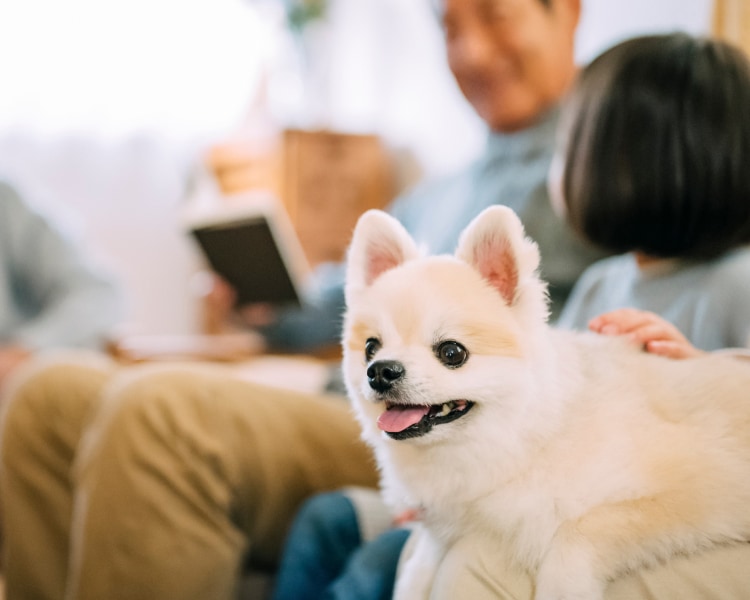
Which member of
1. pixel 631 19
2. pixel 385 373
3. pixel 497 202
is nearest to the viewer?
pixel 385 373

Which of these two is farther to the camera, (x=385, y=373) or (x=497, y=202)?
(x=497, y=202)

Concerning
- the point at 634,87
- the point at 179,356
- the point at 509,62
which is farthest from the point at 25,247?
the point at 634,87

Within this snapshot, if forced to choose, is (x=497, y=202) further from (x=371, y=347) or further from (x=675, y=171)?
(x=371, y=347)

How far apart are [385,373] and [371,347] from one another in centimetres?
8

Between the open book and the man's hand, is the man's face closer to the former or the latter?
the open book

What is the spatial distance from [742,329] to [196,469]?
754 millimetres

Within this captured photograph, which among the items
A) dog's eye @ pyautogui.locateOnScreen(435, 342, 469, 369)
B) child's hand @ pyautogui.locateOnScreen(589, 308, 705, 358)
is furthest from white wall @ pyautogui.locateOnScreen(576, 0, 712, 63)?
dog's eye @ pyautogui.locateOnScreen(435, 342, 469, 369)

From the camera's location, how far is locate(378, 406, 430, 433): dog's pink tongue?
2.19ft

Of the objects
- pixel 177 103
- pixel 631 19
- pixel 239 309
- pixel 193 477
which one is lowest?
pixel 239 309

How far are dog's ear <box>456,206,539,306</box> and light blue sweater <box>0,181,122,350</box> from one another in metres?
1.42

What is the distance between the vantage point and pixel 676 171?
0.94 m

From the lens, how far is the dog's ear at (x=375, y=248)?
0.77m

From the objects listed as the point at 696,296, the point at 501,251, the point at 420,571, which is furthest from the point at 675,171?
the point at 420,571

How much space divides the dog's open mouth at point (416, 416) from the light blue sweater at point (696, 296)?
1.37 feet
